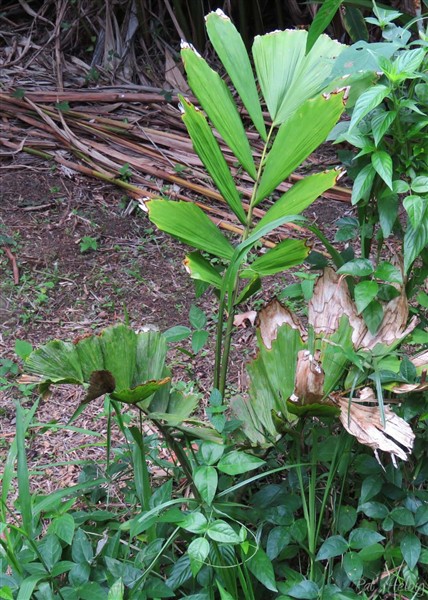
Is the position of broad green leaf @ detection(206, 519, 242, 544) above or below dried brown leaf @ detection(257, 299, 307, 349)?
below

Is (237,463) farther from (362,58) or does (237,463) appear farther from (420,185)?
(362,58)

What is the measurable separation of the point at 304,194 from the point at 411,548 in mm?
870

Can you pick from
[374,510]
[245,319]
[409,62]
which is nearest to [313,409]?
[374,510]

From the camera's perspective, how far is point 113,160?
384 centimetres

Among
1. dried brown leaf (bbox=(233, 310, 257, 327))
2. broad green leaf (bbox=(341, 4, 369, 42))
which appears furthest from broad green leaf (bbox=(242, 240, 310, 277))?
broad green leaf (bbox=(341, 4, 369, 42))

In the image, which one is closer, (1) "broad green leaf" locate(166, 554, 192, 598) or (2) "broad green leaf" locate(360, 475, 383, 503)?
(1) "broad green leaf" locate(166, 554, 192, 598)

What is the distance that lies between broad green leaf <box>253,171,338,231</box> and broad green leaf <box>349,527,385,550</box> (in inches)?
29.9

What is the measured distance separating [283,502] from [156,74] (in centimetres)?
319

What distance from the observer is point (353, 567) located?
5.73 ft

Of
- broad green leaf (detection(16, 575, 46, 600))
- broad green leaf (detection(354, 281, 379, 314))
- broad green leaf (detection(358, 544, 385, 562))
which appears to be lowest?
broad green leaf (detection(358, 544, 385, 562))

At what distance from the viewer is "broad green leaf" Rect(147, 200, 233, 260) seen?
1.79 m

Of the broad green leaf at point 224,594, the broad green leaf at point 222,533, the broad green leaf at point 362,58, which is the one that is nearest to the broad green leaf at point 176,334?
the broad green leaf at point 222,533

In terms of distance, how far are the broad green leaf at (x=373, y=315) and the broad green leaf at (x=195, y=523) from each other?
59cm

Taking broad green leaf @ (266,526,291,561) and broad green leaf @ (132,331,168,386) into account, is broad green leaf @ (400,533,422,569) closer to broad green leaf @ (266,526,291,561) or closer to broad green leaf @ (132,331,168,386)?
broad green leaf @ (266,526,291,561)
